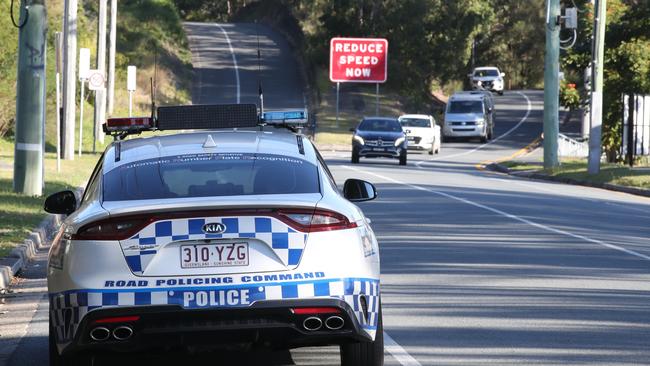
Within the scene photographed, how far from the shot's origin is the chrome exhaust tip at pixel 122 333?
7658mm

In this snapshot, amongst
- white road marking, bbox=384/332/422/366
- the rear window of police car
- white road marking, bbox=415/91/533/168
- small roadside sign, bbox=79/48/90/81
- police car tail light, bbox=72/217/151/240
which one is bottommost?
white road marking, bbox=415/91/533/168

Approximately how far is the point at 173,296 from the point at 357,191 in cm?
232

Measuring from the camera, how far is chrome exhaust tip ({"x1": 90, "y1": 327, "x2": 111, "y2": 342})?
7.68 m

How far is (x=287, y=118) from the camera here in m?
9.87

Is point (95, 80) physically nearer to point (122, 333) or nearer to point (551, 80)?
point (551, 80)

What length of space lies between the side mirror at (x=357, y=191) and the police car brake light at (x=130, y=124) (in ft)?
4.70

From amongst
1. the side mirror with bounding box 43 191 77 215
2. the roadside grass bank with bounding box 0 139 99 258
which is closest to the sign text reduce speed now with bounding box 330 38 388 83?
the roadside grass bank with bounding box 0 139 99 258

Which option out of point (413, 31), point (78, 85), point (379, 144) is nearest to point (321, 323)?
Answer: point (379, 144)

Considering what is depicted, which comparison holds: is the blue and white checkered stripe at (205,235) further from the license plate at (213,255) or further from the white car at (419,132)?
the white car at (419,132)

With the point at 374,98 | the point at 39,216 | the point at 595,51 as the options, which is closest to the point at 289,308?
the point at 39,216

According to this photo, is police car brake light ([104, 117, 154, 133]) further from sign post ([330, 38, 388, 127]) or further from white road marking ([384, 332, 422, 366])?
sign post ([330, 38, 388, 127])

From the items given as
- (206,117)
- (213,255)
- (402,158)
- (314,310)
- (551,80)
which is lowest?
(402,158)

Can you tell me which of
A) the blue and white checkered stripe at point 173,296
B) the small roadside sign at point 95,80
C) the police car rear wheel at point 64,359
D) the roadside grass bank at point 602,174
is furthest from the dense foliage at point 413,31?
the blue and white checkered stripe at point 173,296

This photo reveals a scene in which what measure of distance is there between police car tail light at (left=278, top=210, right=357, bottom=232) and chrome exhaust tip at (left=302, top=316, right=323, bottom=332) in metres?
0.51
